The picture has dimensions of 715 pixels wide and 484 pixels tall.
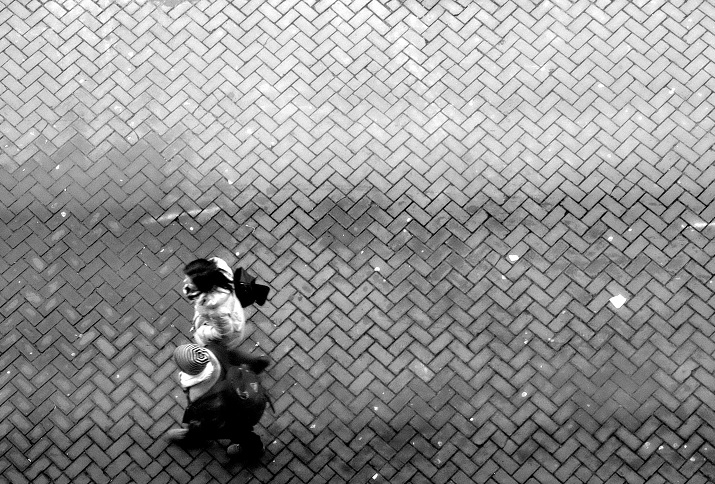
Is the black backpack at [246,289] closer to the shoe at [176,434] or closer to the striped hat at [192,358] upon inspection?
the striped hat at [192,358]

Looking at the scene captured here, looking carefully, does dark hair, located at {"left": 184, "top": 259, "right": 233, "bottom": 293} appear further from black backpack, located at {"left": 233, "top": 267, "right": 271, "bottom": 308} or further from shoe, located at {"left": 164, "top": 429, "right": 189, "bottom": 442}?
shoe, located at {"left": 164, "top": 429, "right": 189, "bottom": 442}

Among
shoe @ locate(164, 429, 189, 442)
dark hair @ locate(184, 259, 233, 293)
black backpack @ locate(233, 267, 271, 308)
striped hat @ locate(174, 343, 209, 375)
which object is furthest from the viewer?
shoe @ locate(164, 429, 189, 442)

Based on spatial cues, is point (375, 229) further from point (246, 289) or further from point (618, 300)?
point (618, 300)

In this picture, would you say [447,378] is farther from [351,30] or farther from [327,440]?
[351,30]

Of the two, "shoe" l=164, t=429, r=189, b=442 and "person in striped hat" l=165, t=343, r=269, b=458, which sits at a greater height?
"person in striped hat" l=165, t=343, r=269, b=458

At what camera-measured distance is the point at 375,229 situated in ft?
23.9

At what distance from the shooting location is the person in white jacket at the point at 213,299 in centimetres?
555

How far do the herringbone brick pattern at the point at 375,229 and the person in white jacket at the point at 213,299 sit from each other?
126 centimetres

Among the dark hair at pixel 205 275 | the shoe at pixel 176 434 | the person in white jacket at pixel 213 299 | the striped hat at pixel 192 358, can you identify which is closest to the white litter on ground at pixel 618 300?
the person in white jacket at pixel 213 299

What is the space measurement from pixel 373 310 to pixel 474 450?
1.63m

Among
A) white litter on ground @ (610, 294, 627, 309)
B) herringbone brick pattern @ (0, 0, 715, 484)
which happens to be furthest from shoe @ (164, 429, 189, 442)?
white litter on ground @ (610, 294, 627, 309)

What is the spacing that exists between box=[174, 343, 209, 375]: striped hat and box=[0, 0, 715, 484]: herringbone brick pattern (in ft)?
5.69

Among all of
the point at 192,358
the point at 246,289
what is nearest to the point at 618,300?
the point at 246,289

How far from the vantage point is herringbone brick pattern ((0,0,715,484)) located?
6.63 meters
